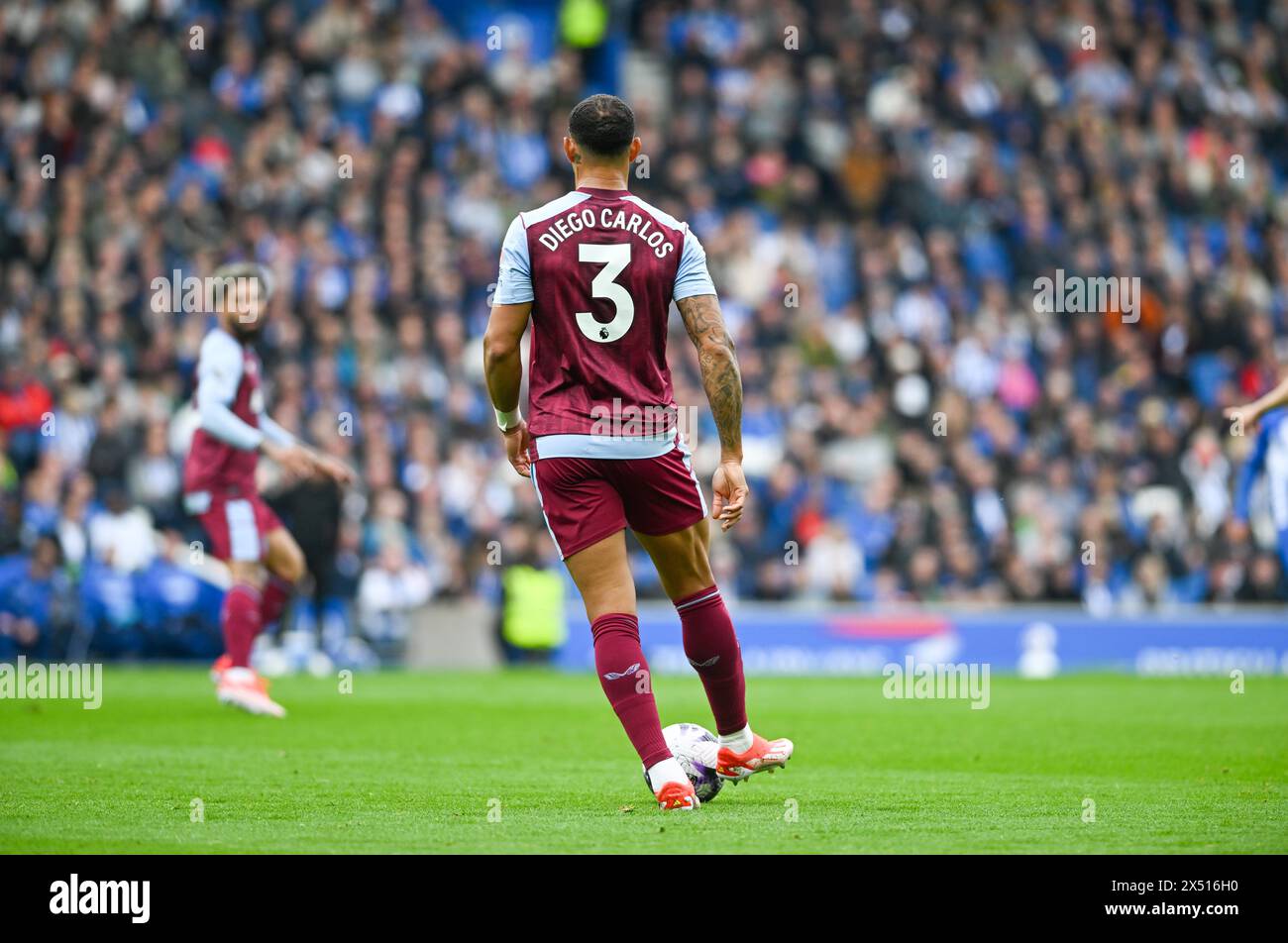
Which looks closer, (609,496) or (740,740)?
(609,496)

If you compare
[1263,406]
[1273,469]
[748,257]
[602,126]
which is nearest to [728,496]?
[602,126]

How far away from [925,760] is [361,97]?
16253 mm

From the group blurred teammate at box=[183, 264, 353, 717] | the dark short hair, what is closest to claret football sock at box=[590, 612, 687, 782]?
the dark short hair

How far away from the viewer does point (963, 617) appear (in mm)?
17828

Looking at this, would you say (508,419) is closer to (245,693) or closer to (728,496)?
(728,496)

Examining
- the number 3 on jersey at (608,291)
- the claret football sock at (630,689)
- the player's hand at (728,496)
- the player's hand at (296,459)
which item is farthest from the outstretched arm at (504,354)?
the player's hand at (296,459)

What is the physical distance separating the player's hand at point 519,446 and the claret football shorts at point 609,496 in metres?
0.22

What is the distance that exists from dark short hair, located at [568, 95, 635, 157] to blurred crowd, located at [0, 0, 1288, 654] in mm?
11259

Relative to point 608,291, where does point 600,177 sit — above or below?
above

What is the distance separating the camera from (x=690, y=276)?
7.12m

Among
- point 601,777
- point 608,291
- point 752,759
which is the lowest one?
point 601,777

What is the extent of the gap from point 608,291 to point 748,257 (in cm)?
1549

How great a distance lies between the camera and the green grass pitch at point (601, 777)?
623cm

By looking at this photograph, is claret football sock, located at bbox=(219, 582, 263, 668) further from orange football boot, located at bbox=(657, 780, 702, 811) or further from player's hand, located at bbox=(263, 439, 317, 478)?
orange football boot, located at bbox=(657, 780, 702, 811)
